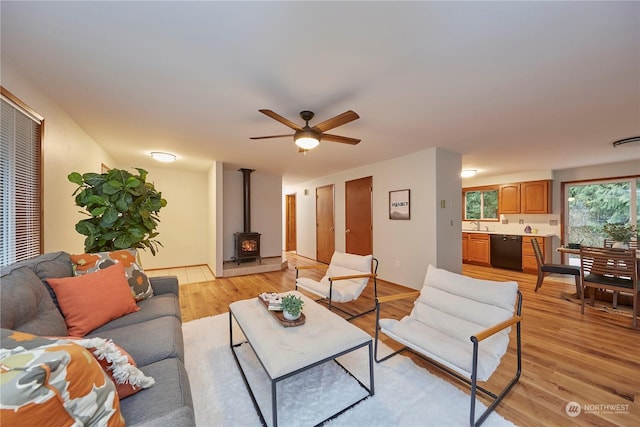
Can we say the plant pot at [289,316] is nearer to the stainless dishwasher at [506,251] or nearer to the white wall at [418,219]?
the white wall at [418,219]

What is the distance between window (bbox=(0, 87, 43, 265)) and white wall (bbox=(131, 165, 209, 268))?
3.65m

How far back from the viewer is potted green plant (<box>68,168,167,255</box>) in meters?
2.41

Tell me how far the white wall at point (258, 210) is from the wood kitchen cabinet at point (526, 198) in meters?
5.63

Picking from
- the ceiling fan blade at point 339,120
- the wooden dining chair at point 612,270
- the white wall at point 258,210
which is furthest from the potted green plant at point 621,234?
the white wall at point 258,210

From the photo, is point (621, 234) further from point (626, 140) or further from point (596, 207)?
point (596, 207)

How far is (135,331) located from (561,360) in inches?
134

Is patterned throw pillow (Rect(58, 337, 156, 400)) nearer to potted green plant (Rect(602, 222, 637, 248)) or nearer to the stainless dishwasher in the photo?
potted green plant (Rect(602, 222, 637, 248))

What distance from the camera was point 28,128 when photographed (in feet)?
6.34

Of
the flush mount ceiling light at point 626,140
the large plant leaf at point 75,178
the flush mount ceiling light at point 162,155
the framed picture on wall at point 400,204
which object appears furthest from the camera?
the framed picture on wall at point 400,204

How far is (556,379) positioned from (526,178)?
5.30 metres

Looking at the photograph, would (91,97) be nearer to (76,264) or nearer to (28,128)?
(28,128)

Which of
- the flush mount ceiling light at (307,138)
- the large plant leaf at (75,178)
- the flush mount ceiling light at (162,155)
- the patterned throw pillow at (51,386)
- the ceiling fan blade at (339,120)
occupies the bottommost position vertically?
the patterned throw pillow at (51,386)

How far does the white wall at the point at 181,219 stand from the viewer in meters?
5.54

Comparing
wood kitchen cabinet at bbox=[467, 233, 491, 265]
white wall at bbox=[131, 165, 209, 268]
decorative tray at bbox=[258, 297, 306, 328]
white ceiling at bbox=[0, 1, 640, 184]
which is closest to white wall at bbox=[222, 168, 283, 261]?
white wall at bbox=[131, 165, 209, 268]
